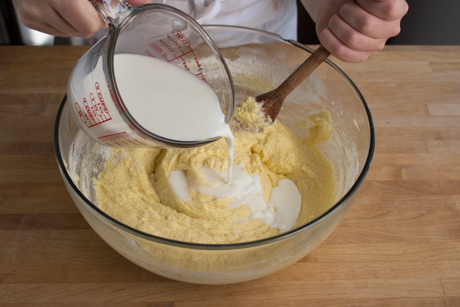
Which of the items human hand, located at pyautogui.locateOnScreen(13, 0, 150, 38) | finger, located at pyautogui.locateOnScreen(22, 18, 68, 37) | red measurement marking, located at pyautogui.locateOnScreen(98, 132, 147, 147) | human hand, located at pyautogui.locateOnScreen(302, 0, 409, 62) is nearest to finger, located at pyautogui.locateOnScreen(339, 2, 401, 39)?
human hand, located at pyautogui.locateOnScreen(302, 0, 409, 62)

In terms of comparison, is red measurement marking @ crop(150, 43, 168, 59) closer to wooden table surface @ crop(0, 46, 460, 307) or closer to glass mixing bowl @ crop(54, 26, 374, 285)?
glass mixing bowl @ crop(54, 26, 374, 285)

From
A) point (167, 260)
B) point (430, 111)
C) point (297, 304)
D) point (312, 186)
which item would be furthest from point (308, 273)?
point (430, 111)

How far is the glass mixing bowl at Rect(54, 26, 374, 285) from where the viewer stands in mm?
979

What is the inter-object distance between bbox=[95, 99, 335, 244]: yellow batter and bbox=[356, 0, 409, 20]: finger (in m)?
0.45

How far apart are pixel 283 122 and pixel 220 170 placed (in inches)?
17.7

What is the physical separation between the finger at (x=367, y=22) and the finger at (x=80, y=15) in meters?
0.72

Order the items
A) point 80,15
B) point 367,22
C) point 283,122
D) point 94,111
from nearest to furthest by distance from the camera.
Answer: point 94,111 < point 80,15 < point 367,22 < point 283,122

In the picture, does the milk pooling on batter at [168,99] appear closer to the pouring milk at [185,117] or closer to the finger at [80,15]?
the pouring milk at [185,117]

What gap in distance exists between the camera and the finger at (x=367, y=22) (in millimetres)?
1190

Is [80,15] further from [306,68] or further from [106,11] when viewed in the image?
[306,68]

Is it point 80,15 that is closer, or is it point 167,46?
point 80,15

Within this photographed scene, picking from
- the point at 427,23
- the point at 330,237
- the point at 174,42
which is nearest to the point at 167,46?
the point at 174,42

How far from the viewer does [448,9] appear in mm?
2945

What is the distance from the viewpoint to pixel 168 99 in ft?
3.60
